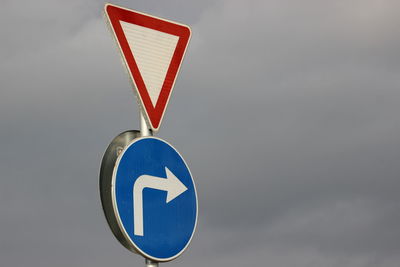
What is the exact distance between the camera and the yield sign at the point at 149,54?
207 inches

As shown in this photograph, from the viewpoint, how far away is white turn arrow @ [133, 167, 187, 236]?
4896 millimetres

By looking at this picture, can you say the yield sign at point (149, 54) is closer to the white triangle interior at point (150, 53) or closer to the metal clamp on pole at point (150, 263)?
the white triangle interior at point (150, 53)

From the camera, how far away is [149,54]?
540 centimetres

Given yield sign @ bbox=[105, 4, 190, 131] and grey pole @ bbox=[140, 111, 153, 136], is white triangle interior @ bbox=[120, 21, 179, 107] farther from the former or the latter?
grey pole @ bbox=[140, 111, 153, 136]

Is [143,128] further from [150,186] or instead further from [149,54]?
[149,54]

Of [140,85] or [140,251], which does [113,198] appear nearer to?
[140,251]

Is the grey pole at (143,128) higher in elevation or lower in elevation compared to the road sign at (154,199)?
higher

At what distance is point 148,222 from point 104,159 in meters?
0.46

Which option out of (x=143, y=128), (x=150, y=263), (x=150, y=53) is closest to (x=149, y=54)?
(x=150, y=53)

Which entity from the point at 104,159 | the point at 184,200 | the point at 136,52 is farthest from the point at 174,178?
the point at 136,52

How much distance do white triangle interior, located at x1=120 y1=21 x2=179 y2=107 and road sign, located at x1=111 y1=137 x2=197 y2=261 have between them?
389 millimetres

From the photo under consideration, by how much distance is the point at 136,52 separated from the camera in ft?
17.5

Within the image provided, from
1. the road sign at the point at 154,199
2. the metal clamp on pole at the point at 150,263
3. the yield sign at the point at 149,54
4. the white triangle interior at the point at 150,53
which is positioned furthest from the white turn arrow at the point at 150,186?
the white triangle interior at the point at 150,53

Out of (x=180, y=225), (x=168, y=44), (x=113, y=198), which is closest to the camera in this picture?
(x=113, y=198)
